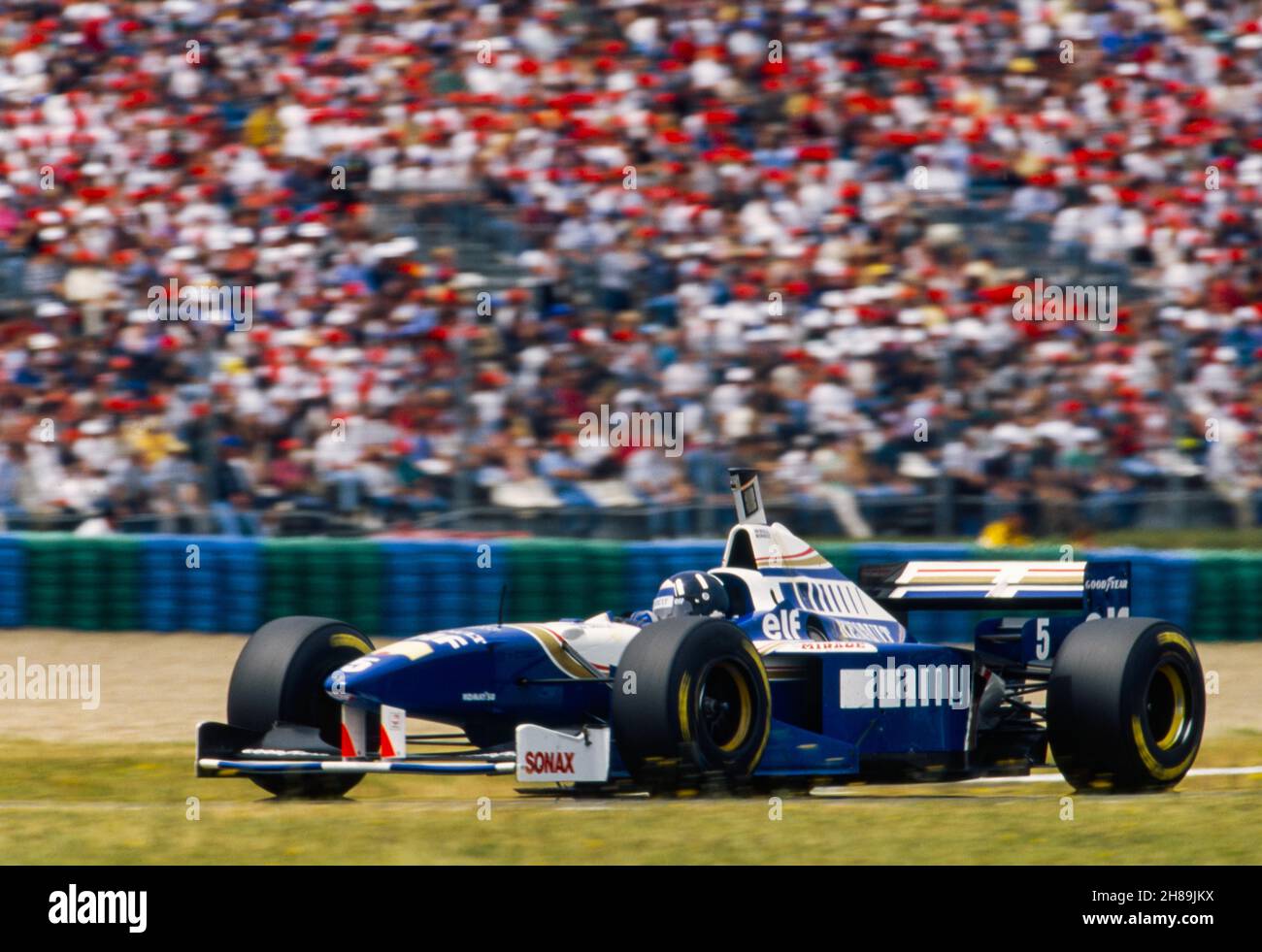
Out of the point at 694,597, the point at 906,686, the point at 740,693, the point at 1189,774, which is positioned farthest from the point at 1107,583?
the point at 740,693

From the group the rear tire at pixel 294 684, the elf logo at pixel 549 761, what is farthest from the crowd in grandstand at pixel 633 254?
the elf logo at pixel 549 761

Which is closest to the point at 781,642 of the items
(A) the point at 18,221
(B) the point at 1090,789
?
(B) the point at 1090,789

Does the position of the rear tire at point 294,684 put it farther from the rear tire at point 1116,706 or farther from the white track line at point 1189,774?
the white track line at point 1189,774

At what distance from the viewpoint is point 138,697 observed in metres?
12.5

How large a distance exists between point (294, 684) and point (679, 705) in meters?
1.78

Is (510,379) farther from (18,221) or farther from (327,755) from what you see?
(327,755)

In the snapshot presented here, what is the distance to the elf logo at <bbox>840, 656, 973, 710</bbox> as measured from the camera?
27.5 ft

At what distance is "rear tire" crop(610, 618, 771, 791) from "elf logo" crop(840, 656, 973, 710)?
2.47 ft

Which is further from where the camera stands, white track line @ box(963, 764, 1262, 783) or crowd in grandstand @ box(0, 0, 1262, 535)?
crowd in grandstand @ box(0, 0, 1262, 535)

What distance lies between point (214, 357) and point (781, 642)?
317 inches

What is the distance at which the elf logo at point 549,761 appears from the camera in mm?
7355

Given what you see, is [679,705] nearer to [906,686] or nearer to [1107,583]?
[906,686]

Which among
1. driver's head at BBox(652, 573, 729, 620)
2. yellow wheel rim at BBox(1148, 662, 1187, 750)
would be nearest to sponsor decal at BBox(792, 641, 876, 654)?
driver's head at BBox(652, 573, 729, 620)

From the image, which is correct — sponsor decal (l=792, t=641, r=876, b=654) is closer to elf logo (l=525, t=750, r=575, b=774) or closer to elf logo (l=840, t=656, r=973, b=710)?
elf logo (l=840, t=656, r=973, b=710)
